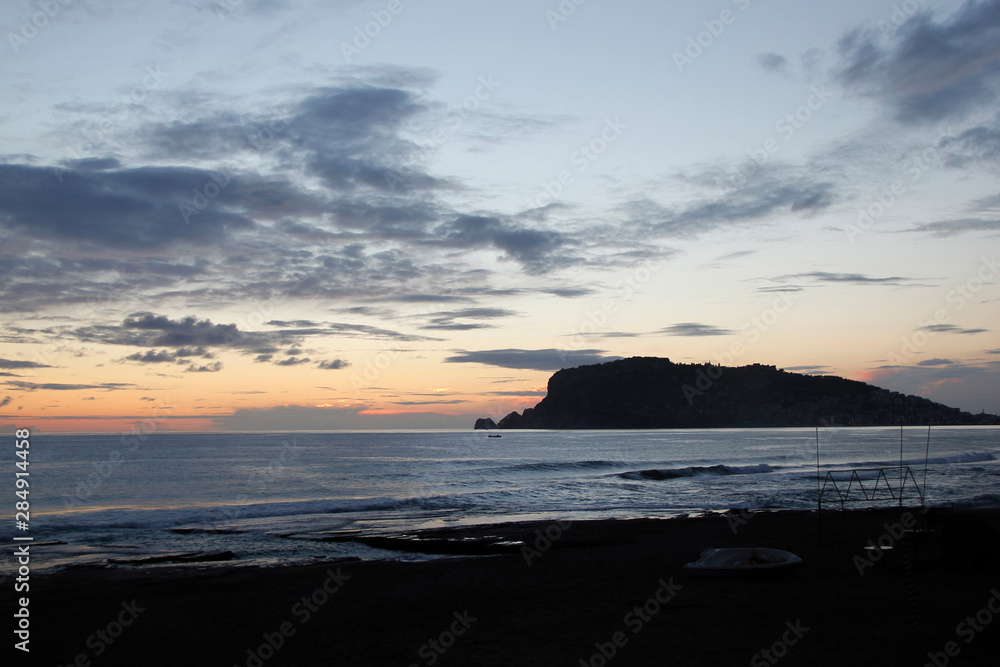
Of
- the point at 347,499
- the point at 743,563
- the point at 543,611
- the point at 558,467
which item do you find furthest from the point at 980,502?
the point at 558,467

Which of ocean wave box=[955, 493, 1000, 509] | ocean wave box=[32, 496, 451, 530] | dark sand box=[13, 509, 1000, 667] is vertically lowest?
ocean wave box=[32, 496, 451, 530]

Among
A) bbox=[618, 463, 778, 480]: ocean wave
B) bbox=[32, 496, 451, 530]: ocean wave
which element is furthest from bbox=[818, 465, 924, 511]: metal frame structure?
bbox=[32, 496, 451, 530]: ocean wave

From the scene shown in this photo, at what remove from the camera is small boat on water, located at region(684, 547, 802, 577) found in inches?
581

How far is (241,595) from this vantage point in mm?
15297

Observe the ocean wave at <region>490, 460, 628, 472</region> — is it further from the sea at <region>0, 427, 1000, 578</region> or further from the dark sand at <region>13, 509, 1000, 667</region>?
the dark sand at <region>13, 509, 1000, 667</region>

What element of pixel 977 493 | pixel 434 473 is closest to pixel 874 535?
pixel 977 493

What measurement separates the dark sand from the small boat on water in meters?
0.23

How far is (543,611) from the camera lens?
13.1 m

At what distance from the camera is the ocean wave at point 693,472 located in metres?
58.7

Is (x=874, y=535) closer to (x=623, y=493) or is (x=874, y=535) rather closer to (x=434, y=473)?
(x=623, y=493)

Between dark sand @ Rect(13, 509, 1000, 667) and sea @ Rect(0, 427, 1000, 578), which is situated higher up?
dark sand @ Rect(13, 509, 1000, 667)

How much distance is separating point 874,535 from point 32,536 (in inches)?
1155

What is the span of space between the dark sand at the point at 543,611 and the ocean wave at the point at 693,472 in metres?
39.1

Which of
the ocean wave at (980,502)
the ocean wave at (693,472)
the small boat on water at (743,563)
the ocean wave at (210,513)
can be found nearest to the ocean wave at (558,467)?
the ocean wave at (693,472)
